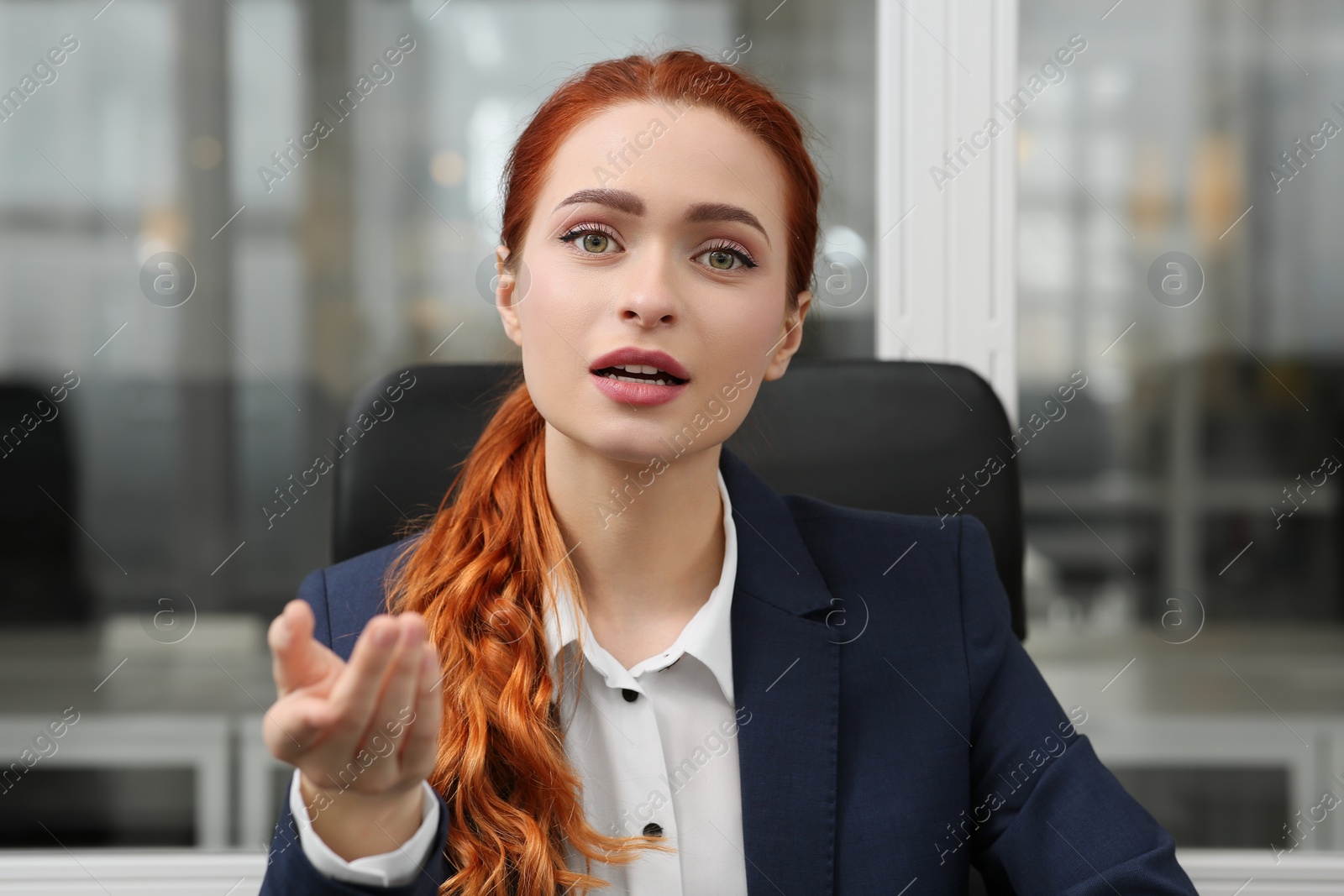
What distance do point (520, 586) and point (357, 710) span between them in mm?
386

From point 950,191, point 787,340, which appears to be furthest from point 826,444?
point 950,191

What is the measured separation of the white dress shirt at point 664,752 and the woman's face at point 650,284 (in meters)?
0.21

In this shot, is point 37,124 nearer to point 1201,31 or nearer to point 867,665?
point 867,665

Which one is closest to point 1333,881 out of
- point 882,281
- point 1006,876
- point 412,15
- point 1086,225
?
point 1006,876

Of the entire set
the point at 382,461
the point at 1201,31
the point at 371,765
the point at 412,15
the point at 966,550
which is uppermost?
the point at 412,15

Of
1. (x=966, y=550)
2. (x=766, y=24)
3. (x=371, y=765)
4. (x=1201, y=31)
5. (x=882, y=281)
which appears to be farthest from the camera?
(x=1201, y=31)

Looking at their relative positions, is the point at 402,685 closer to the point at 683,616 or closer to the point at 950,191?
the point at 683,616

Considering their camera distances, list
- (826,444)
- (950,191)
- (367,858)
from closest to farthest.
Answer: (367,858), (826,444), (950,191)

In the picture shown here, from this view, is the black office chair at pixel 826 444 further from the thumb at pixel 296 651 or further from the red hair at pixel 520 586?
the thumb at pixel 296 651

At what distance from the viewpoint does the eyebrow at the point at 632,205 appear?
943mm

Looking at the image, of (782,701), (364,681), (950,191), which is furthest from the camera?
(950,191)

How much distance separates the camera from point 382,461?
4.02 feet

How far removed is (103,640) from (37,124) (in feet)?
4.42

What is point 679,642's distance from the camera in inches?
41.0
